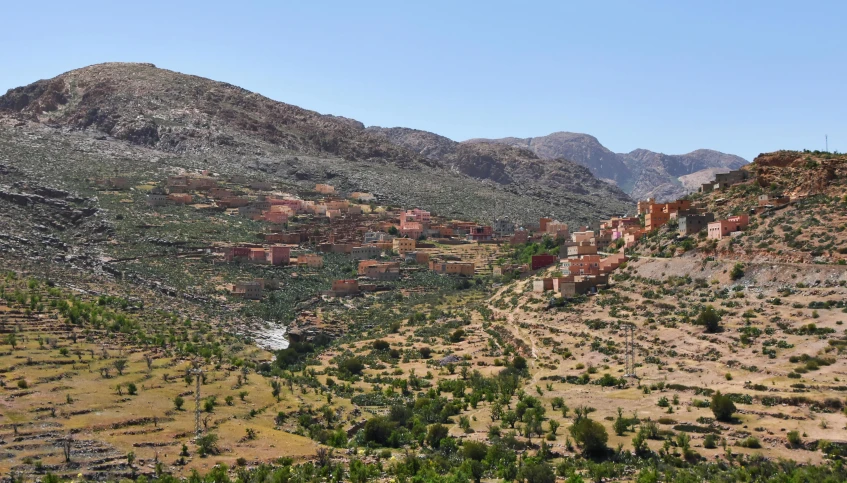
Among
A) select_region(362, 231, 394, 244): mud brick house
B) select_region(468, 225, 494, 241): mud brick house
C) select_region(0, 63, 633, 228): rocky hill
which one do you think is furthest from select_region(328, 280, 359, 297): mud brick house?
select_region(0, 63, 633, 228): rocky hill

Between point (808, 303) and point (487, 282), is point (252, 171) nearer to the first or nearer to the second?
point (487, 282)

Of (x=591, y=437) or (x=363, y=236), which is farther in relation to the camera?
(x=363, y=236)

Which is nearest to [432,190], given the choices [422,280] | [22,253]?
[422,280]

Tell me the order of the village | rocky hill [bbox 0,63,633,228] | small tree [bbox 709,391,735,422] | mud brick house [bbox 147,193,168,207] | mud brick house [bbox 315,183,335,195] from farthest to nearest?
rocky hill [bbox 0,63,633,228] < mud brick house [bbox 315,183,335,195] < mud brick house [bbox 147,193,168,207] < the village < small tree [bbox 709,391,735,422]

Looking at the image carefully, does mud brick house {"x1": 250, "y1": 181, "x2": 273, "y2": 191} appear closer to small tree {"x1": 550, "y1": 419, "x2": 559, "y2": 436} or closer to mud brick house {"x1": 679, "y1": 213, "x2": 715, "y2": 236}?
mud brick house {"x1": 679, "y1": 213, "x2": 715, "y2": 236}

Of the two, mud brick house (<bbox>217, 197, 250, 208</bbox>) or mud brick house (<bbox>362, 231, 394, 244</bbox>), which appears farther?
mud brick house (<bbox>217, 197, 250, 208</bbox>)

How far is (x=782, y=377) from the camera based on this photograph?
4197 centimetres

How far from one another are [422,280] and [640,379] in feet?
135

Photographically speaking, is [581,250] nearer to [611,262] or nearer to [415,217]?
[611,262]

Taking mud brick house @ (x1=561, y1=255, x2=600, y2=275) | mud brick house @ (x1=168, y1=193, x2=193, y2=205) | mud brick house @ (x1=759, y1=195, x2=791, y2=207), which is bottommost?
mud brick house @ (x1=561, y1=255, x2=600, y2=275)

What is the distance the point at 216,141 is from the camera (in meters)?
152

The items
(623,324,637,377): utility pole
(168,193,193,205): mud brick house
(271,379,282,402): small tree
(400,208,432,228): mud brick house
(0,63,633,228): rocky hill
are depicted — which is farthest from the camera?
(0,63,633,228): rocky hill

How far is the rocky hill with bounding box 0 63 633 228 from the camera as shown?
135875 millimetres

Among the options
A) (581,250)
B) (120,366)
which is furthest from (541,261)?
(120,366)
